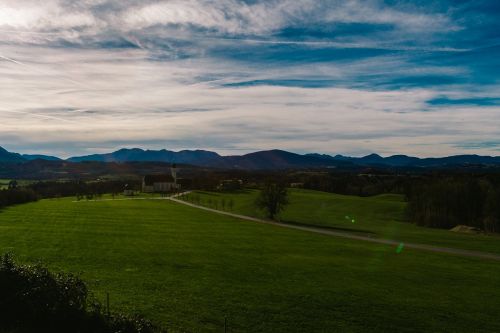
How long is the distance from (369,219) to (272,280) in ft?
232

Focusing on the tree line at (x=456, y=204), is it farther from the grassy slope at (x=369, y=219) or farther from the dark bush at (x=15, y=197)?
the dark bush at (x=15, y=197)

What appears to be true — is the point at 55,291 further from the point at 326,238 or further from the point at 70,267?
the point at 326,238

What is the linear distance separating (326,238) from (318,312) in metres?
36.9

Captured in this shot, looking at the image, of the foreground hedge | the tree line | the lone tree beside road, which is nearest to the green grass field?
the foreground hedge

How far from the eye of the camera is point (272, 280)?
34.1 metres

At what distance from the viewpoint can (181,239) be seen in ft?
187

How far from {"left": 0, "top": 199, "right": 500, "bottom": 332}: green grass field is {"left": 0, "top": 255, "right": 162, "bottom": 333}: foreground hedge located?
10.6 ft

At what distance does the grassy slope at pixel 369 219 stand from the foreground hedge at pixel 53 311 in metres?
47.3

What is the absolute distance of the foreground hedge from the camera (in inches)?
783

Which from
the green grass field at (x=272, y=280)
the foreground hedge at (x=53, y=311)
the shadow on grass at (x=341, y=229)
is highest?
the foreground hedge at (x=53, y=311)

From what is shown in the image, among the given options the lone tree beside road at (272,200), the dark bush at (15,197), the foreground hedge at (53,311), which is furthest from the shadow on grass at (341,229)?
the dark bush at (15,197)

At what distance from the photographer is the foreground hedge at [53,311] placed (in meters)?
19.9

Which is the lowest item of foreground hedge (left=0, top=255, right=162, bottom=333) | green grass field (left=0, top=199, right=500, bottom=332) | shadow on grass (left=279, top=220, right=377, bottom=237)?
shadow on grass (left=279, top=220, right=377, bottom=237)

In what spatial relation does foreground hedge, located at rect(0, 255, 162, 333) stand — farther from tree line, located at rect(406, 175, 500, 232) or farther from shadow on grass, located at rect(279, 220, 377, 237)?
tree line, located at rect(406, 175, 500, 232)
